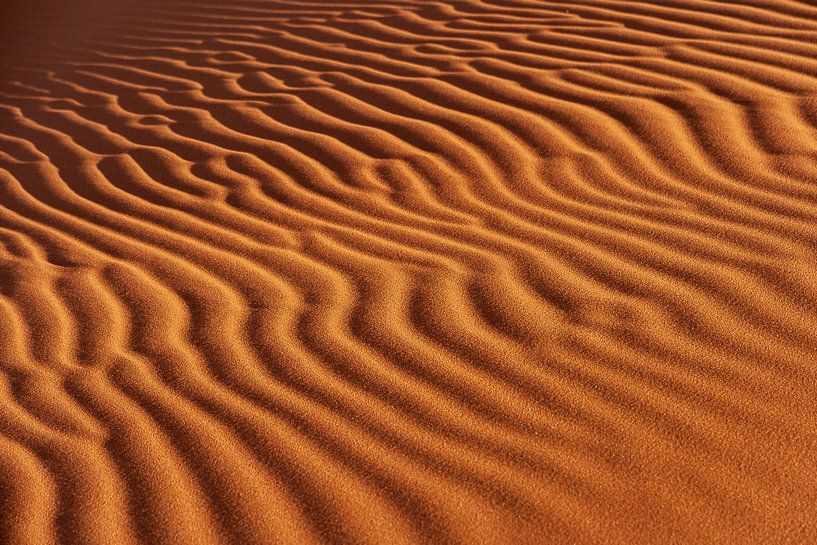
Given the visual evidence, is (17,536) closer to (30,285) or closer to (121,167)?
(30,285)

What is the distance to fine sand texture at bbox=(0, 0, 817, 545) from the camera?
7.36 ft

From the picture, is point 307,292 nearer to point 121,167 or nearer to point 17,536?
point 17,536

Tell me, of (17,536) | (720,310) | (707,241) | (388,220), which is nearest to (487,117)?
(388,220)

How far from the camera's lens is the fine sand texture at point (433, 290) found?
2.24 meters

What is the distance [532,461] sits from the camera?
2305 mm

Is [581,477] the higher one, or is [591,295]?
[591,295]

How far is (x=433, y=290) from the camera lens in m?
3.17

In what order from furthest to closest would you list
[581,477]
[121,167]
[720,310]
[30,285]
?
[121,167] < [30,285] < [720,310] < [581,477]

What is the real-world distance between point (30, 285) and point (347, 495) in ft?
6.25

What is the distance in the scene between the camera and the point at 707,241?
321cm

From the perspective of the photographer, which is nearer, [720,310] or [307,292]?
[720,310]

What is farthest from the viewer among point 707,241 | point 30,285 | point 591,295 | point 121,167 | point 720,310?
point 121,167

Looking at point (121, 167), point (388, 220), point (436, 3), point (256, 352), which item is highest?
point (436, 3)

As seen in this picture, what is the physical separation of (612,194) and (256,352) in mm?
1479
